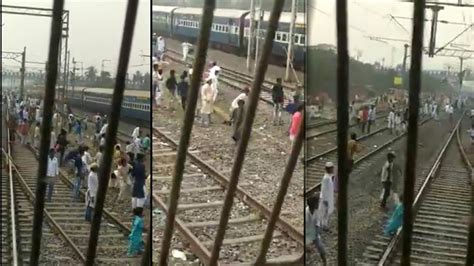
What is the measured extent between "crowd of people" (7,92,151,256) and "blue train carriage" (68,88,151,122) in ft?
0.11

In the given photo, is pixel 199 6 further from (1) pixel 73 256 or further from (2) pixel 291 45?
(1) pixel 73 256

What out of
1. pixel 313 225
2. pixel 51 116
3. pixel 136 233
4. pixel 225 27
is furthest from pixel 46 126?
pixel 313 225

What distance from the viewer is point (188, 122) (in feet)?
5.83

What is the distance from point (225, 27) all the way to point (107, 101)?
447 millimetres

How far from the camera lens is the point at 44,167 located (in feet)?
5.73

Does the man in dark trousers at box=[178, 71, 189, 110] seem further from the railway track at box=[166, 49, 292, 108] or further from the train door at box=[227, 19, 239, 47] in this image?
the train door at box=[227, 19, 239, 47]

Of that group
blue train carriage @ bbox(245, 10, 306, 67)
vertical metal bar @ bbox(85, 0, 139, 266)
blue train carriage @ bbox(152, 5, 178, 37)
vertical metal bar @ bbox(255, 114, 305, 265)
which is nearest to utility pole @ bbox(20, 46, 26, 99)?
vertical metal bar @ bbox(85, 0, 139, 266)

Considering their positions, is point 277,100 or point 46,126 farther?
point 277,100

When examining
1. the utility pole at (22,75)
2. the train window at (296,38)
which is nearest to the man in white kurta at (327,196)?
the train window at (296,38)

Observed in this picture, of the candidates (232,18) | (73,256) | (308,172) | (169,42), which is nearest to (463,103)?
(308,172)

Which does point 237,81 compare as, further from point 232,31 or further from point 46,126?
point 46,126

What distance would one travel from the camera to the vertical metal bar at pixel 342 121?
175 centimetres

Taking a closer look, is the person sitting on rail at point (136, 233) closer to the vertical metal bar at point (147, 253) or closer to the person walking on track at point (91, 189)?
the vertical metal bar at point (147, 253)

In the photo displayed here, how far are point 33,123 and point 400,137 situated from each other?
1.17 meters
